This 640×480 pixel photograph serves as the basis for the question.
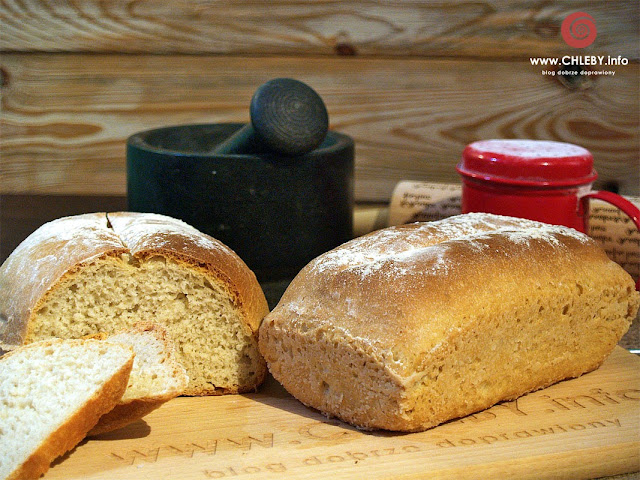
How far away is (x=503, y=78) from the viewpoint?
307cm

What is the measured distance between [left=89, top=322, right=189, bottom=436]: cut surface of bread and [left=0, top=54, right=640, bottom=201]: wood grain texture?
1.67 m

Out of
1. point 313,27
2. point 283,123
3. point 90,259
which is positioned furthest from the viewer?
point 313,27

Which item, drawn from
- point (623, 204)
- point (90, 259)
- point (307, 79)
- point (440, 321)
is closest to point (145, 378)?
point (90, 259)

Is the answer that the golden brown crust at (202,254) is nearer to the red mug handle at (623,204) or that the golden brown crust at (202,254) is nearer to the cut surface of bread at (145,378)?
the cut surface of bread at (145,378)

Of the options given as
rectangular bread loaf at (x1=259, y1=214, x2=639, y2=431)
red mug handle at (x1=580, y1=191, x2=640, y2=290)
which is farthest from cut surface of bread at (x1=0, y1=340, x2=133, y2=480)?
red mug handle at (x1=580, y1=191, x2=640, y2=290)

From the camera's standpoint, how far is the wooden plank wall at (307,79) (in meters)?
2.93

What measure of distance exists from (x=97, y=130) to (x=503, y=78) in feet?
5.64

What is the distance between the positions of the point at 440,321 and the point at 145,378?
1.99 feet

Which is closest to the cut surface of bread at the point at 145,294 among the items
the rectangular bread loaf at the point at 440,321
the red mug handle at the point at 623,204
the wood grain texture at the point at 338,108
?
the rectangular bread loaf at the point at 440,321

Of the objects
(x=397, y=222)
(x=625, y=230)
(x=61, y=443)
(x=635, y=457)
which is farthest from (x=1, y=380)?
(x=625, y=230)

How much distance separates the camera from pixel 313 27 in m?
2.96

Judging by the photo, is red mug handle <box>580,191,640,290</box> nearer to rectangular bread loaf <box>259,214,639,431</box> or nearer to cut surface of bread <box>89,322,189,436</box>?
rectangular bread loaf <box>259,214,639,431</box>

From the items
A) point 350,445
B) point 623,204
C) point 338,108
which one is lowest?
point 350,445

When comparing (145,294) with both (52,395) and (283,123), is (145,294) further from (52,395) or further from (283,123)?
(283,123)
